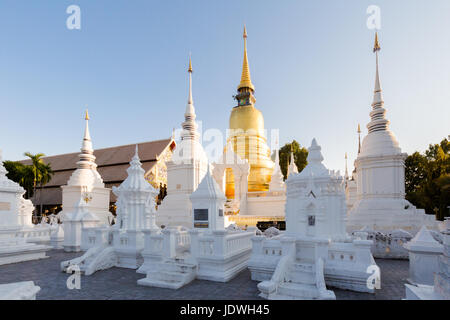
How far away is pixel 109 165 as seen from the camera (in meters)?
36.3

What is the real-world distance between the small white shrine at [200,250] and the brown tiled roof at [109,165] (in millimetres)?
23927

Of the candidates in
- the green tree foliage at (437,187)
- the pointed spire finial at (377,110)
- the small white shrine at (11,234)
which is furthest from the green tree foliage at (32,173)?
the green tree foliage at (437,187)

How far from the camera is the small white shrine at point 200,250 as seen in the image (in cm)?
848

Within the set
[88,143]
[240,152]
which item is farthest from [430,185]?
[88,143]

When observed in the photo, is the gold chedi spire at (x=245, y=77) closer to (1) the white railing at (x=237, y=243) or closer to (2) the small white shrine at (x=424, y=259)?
(1) the white railing at (x=237, y=243)

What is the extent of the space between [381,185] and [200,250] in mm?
13595

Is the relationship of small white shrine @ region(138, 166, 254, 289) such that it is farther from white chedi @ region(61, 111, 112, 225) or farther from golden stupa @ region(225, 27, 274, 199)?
white chedi @ region(61, 111, 112, 225)

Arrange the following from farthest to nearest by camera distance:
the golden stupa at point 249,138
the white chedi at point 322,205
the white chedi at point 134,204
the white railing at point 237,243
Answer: the golden stupa at point 249,138, the white chedi at point 134,204, the white railing at point 237,243, the white chedi at point 322,205

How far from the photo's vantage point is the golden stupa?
28.3 meters

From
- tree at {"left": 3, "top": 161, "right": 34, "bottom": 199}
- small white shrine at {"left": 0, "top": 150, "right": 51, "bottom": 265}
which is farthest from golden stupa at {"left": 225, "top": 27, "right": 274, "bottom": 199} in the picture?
tree at {"left": 3, "top": 161, "right": 34, "bottom": 199}

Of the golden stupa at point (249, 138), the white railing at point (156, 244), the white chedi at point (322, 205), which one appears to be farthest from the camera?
the golden stupa at point (249, 138)

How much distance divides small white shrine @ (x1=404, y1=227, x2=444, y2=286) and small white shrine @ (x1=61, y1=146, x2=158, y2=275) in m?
9.93

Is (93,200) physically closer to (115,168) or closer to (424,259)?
(115,168)
